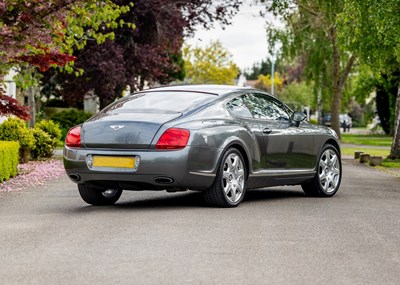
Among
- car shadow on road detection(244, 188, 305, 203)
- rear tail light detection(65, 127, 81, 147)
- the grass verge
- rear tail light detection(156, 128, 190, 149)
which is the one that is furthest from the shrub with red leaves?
the grass verge

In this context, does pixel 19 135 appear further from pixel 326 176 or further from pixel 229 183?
pixel 229 183

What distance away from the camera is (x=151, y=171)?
35.1 feet

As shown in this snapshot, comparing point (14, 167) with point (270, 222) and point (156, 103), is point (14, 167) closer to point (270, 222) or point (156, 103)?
point (156, 103)

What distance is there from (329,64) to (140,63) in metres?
15.1

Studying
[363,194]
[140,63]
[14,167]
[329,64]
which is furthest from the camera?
[329,64]

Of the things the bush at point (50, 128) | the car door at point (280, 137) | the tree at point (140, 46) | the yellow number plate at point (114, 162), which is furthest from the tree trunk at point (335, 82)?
the yellow number plate at point (114, 162)

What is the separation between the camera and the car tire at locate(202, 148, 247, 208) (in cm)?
1117

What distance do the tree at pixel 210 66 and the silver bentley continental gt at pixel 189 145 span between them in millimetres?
87707

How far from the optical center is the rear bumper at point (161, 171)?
10.7 m

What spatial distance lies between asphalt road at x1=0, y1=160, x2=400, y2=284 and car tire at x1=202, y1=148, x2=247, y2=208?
169 mm

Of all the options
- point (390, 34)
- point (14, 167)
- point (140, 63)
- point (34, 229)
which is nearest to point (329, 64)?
point (140, 63)

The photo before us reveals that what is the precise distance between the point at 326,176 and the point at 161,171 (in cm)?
357

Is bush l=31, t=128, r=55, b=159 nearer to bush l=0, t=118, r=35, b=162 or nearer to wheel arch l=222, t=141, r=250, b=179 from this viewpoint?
bush l=0, t=118, r=35, b=162

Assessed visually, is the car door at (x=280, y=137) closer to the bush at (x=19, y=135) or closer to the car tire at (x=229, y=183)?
the car tire at (x=229, y=183)
